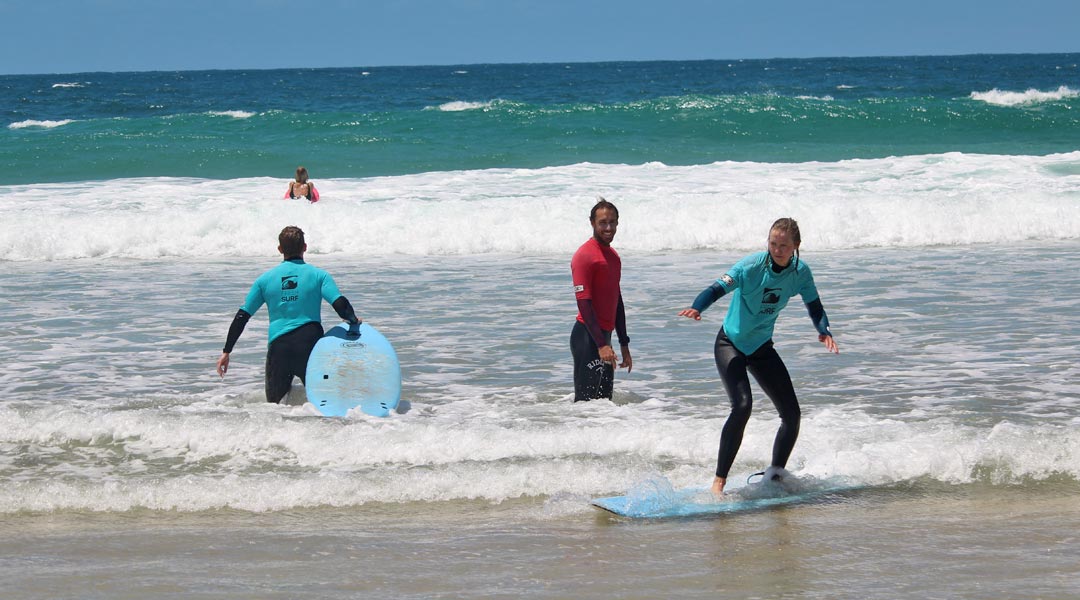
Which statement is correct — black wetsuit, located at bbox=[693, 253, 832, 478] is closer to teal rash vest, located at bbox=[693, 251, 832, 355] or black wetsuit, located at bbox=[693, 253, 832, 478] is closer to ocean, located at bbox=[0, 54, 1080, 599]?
teal rash vest, located at bbox=[693, 251, 832, 355]

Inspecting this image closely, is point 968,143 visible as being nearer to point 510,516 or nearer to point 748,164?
point 748,164

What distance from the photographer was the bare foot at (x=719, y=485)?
589cm

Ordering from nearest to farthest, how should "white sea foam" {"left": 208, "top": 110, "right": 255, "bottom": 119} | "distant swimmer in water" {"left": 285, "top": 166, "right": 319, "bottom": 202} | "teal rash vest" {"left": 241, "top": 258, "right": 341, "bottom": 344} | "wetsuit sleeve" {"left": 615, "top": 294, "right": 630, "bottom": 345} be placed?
1. "wetsuit sleeve" {"left": 615, "top": 294, "right": 630, "bottom": 345}
2. "teal rash vest" {"left": 241, "top": 258, "right": 341, "bottom": 344}
3. "distant swimmer in water" {"left": 285, "top": 166, "right": 319, "bottom": 202}
4. "white sea foam" {"left": 208, "top": 110, "right": 255, "bottom": 119}

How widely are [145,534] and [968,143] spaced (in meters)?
31.6

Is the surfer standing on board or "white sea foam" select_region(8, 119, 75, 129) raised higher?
"white sea foam" select_region(8, 119, 75, 129)

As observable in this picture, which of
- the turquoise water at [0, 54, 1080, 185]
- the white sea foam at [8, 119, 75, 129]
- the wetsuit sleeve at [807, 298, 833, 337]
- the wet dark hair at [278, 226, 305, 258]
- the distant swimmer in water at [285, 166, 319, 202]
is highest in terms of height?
the white sea foam at [8, 119, 75, 129]

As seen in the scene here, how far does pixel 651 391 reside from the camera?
8266 mm

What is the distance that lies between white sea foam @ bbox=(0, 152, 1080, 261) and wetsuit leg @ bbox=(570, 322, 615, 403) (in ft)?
29.8

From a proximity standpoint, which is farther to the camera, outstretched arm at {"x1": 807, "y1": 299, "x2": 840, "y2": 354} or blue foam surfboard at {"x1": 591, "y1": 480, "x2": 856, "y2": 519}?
outstretched arm at {"x1": 807, "y1": 299, "x2": 840, "y2": 354}

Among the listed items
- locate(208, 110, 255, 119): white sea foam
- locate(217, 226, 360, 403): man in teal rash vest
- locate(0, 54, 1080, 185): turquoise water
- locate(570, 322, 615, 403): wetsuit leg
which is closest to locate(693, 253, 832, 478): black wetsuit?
locate(570, 322, 615, 403): wetsuit leg

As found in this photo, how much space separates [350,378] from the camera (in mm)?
7516

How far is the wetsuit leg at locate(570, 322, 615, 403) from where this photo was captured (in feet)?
24.0

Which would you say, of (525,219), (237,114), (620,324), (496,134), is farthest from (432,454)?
(237,114)


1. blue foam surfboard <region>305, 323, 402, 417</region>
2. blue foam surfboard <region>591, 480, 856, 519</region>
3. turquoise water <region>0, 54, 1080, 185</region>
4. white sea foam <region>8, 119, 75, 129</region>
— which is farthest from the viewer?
white sea foam <region>8, 119, 75, 129</region>
